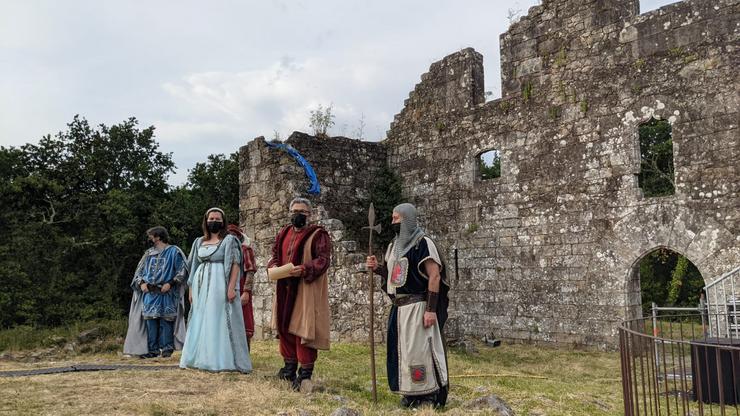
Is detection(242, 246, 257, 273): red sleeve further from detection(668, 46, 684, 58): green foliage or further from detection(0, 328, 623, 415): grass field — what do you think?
detection(668, 46, 684, 58): green foliage

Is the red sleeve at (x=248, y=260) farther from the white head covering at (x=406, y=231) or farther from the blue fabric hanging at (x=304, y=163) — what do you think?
the blue fabric hanging at (x=304, y=163)

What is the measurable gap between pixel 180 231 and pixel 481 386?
1233 centimetres

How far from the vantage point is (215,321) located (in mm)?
6348

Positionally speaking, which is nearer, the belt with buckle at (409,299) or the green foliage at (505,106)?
the belt with buckle at (409,299)

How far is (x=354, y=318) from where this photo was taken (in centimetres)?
980

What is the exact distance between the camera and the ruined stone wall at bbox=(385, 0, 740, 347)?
30.2 feet

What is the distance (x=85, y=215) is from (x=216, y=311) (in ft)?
40.0

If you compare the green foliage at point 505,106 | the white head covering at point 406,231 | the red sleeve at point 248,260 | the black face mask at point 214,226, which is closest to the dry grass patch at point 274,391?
the red sleeve at point 248,260

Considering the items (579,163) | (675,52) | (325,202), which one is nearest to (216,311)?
(325,202)

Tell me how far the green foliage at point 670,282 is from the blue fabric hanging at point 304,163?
1143cm

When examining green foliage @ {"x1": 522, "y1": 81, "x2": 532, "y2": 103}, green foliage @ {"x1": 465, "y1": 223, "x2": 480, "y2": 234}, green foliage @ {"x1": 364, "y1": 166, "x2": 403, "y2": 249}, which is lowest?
green foliage @ {"x1": 465, "y1": 223, "x2": 480, "y2": 234}

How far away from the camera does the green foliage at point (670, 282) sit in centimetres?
1884

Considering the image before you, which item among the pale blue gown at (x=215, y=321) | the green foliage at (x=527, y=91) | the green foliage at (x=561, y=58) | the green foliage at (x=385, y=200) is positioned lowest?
the pale blue gown at (x=215, y=321)

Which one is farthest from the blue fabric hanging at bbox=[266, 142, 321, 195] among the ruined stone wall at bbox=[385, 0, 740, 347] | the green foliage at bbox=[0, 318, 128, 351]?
the green foliage at bbox=[0, 318, 128, 351]
